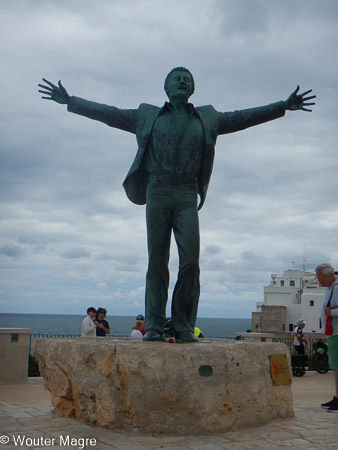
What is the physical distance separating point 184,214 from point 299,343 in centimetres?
969

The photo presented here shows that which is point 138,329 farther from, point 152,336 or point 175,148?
point 175,148

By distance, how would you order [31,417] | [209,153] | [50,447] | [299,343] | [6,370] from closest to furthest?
[50,447], [31,417], [209,153], [6,370], [299,343]

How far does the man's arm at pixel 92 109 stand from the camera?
6.34m

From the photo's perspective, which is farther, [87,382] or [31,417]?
[31,417]

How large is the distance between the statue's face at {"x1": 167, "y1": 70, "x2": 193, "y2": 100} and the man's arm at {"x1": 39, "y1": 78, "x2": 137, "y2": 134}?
511 millimetres

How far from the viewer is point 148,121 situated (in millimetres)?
6238

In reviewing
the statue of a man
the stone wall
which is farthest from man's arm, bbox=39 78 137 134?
the stone wall

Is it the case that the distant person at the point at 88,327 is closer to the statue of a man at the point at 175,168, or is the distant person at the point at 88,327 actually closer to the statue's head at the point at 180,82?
the statue of a man at the point at 175,168

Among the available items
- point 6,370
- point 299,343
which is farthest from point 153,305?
point 299,343

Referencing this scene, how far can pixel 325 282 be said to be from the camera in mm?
6449

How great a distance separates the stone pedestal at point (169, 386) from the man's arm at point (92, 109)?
2.51m

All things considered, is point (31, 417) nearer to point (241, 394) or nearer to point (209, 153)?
point (241, 394)

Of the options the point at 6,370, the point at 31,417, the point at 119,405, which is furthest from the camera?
the point at 6,370

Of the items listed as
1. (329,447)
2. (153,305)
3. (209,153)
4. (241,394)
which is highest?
(209,153)
